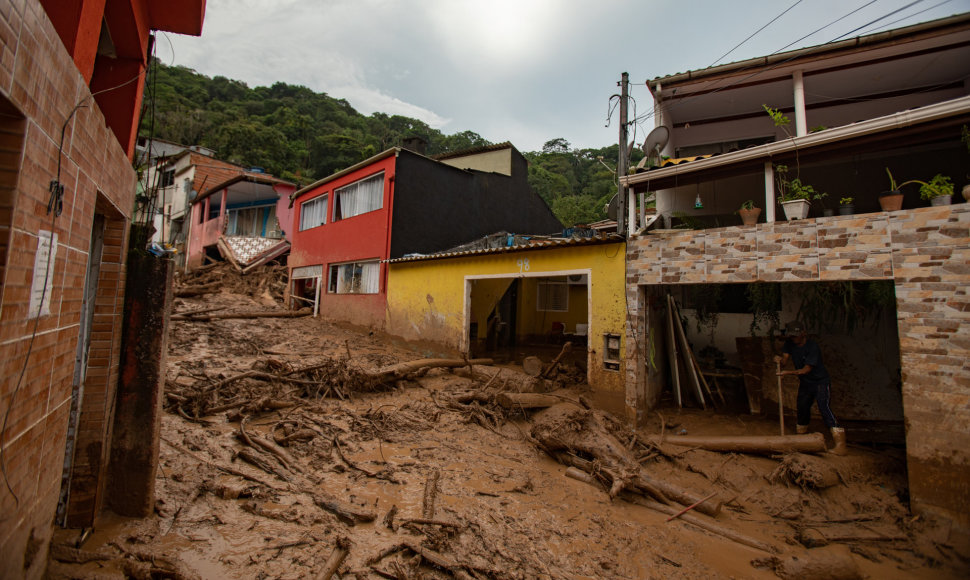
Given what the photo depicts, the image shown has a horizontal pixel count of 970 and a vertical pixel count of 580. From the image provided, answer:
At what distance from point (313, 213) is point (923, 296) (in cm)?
1816

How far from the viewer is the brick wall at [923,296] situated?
5223 millimetres

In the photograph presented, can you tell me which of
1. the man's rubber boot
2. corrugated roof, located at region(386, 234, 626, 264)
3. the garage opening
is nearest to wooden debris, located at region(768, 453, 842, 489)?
the man's rubber boot

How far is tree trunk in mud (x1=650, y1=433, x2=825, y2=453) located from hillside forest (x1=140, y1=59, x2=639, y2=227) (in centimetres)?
1697

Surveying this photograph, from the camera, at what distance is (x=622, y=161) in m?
9.05

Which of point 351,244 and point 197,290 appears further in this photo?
point 197,290

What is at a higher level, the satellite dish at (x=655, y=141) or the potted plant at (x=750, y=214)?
the satellite dish at (x=655, y=141)

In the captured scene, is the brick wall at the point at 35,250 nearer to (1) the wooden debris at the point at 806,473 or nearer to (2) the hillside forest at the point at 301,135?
(1) the wooden debris at the point at 806,473

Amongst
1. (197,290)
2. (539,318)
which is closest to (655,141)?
(539,318)

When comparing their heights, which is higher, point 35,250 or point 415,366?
point 35,250

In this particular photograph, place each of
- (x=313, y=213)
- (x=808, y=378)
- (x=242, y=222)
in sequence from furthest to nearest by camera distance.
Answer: (x=242, y=222) → (x=313, y=213) → (x=808, y=378)

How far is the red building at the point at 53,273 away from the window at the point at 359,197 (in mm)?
10658

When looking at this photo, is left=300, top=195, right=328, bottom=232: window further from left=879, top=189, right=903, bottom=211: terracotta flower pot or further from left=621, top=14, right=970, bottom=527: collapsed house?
left=879, top=189, right=903, bottom=211: terracotta flower pot

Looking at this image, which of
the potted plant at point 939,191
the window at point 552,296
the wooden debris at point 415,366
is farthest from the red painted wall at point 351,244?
the potted plant at point 939,191

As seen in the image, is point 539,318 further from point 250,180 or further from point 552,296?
point 250,180
